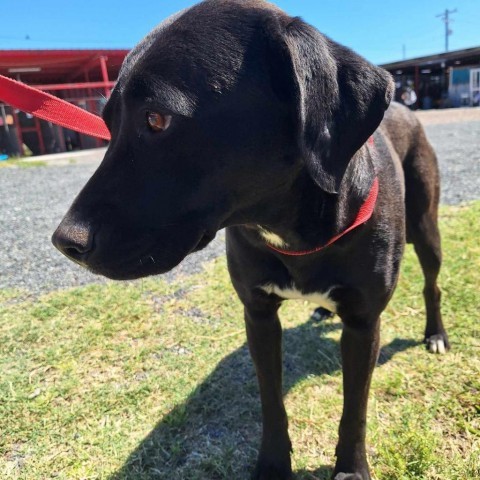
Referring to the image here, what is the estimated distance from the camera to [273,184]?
58.6 inches

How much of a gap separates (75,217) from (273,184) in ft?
2.01

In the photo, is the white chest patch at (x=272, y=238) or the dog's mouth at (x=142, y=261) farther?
the white chest patch at (x=272, y=238)

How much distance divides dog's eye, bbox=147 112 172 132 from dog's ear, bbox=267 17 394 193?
35 cm

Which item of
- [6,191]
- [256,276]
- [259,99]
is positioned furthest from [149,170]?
[6,191]

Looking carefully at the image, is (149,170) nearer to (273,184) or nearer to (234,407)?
(273,184)

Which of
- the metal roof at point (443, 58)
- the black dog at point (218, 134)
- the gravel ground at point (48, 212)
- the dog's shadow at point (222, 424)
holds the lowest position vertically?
the dog's shadow at point (222, 424)

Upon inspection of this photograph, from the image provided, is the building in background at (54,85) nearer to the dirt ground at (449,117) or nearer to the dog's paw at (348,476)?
the dirt ground at (449,117)

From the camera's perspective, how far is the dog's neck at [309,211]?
5.24ft

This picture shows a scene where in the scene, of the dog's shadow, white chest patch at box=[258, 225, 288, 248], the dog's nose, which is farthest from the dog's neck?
the dog's shadow

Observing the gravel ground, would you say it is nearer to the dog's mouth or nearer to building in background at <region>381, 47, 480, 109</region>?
the dog's mouth

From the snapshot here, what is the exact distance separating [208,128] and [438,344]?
214cm

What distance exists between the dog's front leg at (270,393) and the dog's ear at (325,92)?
0.76 meters

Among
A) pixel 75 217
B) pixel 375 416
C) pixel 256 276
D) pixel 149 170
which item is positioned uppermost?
pixel 149 170

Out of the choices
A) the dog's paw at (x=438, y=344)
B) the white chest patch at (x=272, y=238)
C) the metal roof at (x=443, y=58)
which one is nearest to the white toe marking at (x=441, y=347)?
the dog's paw at (x=438, y=344)
